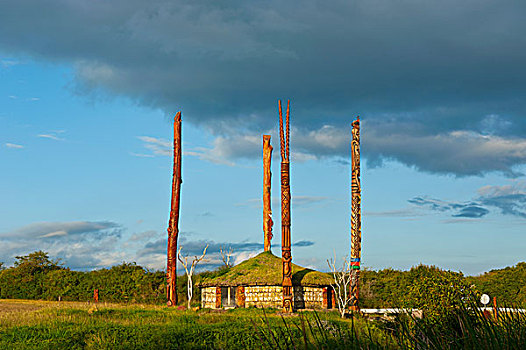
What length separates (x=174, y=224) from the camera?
31938 mm

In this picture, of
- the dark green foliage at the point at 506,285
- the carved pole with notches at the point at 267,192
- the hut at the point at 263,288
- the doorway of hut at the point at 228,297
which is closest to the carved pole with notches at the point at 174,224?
the hut at the point at 263,288

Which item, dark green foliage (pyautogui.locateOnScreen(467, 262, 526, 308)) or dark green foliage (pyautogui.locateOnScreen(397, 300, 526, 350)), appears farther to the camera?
dark green foliage (pyautogui.locateOnScreen(467, 262, 526, 308))

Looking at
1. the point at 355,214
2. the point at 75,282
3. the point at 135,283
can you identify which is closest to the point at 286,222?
the point at 355,214

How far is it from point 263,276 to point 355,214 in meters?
6.64

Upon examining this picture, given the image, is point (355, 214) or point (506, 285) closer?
point (355, 214)

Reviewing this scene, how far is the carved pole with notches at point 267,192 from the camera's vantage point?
35312 mm

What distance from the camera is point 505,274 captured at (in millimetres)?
34906

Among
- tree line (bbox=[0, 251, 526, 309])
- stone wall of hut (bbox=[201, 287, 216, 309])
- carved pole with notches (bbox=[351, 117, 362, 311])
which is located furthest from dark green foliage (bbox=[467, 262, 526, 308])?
stone wall of hut (bbox=[201, 287, 216, 309])

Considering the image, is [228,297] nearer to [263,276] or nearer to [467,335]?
[263,276]

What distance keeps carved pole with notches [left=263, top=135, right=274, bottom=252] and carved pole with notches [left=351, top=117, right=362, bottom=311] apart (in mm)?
8729

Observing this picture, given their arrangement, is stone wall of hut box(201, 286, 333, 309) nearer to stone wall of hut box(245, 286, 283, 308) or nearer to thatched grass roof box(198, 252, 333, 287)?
stone wall of hut box(245, 286, 283, 308)

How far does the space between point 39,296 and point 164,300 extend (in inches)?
447

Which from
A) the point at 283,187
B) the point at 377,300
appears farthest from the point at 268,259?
the point at 377,300

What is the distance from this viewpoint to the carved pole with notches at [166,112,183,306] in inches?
1217
